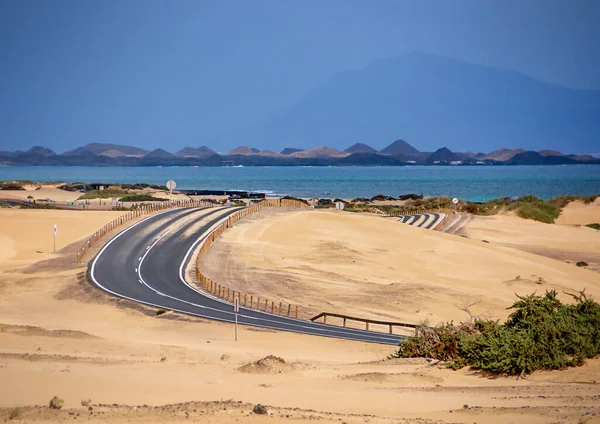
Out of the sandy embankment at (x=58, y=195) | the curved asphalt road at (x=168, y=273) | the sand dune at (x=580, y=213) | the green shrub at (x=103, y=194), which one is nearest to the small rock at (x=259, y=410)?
the curved asphalt road at (x=168, y=273)

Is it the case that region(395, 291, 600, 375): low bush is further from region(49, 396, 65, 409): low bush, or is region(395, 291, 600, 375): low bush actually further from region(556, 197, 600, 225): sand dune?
region(556, 197, 600, 225): sand dune

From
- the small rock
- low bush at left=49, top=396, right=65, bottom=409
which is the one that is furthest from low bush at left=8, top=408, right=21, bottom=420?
the small rock

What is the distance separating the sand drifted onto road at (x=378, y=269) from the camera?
38.7 m

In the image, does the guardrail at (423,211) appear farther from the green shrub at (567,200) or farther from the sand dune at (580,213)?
the green shrub at (567,200)

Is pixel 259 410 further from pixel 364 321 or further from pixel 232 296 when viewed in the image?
pixel 232 296

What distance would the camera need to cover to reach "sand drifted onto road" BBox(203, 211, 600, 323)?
127 feet

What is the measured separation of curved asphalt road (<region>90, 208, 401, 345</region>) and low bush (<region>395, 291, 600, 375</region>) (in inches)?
417

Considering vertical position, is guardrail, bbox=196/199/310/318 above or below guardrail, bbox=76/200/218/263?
below

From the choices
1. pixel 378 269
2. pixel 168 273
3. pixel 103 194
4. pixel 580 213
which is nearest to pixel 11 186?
pixel 103 194

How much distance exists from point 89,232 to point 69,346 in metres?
44.1

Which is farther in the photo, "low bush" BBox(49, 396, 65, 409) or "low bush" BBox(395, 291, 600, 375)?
"low bush" BBox(395, 291, 600, 375)

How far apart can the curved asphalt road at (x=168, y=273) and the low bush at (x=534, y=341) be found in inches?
417

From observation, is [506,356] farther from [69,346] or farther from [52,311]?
[52,311]

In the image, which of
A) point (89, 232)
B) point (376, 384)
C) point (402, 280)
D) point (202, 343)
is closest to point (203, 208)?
point (89, 232)
